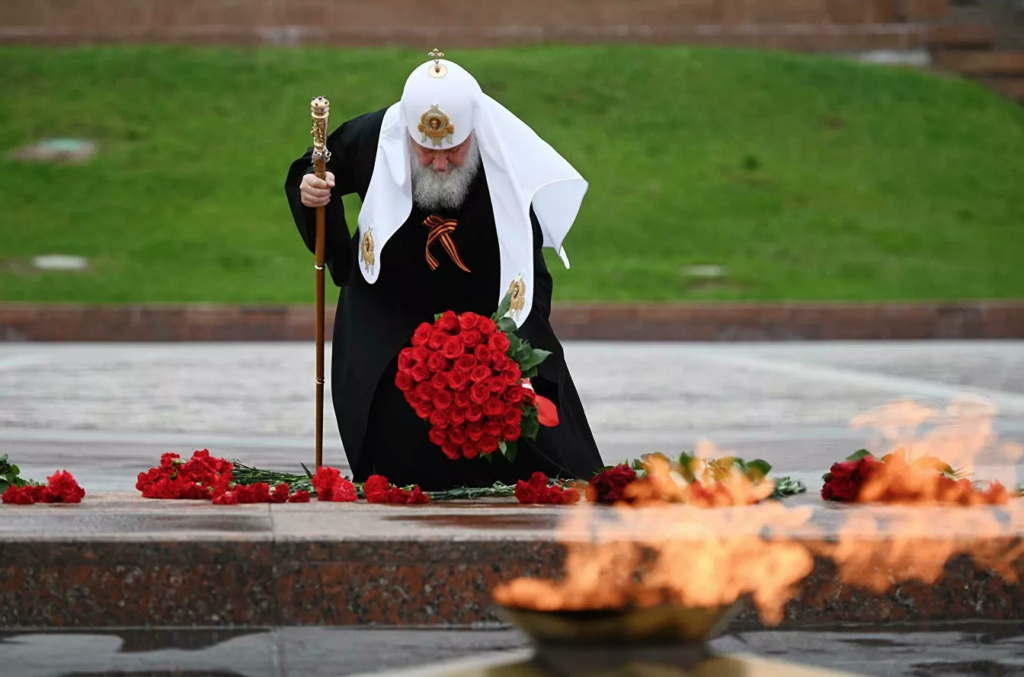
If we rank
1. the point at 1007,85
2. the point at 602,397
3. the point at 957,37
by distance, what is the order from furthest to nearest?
1. the point at 957,37
2. the point at 1007,85
3. the point at 602,397

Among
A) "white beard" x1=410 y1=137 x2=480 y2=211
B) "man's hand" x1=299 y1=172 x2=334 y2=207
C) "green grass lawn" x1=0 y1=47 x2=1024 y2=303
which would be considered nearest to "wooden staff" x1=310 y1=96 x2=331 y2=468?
"man's hand" x1=299 y1=172 x2=334 y2=207

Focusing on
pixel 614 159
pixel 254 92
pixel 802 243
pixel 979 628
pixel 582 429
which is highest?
pixel 254 92

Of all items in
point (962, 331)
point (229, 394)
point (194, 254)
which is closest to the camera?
point (229, 394)

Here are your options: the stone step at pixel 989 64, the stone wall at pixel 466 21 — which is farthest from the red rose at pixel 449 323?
the stone step at pixel 989 64

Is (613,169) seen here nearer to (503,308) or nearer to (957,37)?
(957,37)

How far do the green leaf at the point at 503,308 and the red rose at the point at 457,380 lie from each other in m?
0.32

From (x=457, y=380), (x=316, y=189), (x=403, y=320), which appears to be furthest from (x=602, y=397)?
(x=457, y=380)

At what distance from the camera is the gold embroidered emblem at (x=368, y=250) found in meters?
4.39

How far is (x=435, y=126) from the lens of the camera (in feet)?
14.2

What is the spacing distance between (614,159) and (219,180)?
173 inches

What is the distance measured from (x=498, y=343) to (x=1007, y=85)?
20.3m

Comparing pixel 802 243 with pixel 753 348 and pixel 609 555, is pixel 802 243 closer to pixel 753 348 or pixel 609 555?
pixel 753 348

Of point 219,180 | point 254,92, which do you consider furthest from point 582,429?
point 254,92

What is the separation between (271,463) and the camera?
5.38m
